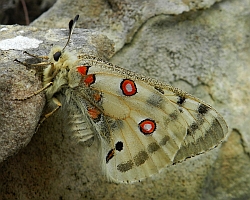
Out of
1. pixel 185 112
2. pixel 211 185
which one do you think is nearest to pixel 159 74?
pixel 185 112

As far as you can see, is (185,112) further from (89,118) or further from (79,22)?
(79,22)

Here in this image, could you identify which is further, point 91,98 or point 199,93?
point 199,93

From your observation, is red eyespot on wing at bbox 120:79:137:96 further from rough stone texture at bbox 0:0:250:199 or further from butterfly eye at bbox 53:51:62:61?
rough stone texture at bbox 0:0:250:199

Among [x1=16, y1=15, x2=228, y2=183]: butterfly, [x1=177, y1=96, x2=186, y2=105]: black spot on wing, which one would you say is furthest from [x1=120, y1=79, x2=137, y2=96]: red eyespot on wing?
[x1=177, y1=96, x2=186, y2=105]: black spot on wing

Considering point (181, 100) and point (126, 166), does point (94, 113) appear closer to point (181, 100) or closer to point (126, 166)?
point (126, 166)

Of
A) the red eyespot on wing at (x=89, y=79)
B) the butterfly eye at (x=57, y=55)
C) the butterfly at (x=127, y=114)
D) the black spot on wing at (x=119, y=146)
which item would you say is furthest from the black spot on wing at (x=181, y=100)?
the butterfly eye at (x=57, y=55)

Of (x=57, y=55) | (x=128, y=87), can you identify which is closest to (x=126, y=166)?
(x=128, y=87)

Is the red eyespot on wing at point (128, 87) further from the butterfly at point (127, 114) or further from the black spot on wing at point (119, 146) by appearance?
the black spot on wing at point (119, 146)
